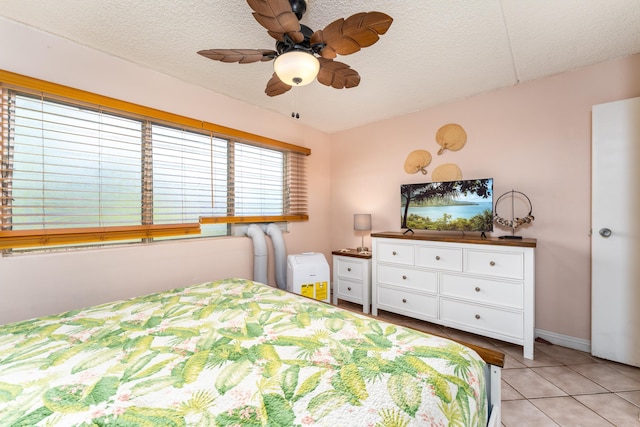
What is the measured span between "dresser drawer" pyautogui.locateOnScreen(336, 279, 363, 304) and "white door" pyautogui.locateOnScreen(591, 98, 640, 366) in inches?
78.8

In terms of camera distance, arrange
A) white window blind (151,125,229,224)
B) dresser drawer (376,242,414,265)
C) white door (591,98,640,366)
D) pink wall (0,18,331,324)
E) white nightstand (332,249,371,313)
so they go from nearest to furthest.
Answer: pink wall (0,18,331,324)
white door (591,98,640,366)
white window blind (151,125,229,224)
dresser drawer (376,242,414,265)
white nightstand (332,249,371,313)

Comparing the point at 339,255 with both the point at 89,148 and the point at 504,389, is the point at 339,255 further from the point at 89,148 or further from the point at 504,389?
the point at 89,148

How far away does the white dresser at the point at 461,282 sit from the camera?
219 cm

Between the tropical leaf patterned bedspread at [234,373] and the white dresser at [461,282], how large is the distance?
151 cm

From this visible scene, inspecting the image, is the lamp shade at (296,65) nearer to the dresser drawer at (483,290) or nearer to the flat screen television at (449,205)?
the flat screen television at (449,205)

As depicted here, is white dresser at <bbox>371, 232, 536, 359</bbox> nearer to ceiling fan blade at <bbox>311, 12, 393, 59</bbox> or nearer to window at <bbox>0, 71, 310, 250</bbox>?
window at <bbox>0, 71, 310, 250</bbox>

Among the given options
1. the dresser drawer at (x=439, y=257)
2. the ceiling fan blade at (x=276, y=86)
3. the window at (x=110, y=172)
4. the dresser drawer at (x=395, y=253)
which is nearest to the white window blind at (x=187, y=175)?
the window at (x=110, y=172)

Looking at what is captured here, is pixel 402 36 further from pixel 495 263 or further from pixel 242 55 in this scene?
pixel 495 263

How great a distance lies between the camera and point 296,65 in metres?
1.41

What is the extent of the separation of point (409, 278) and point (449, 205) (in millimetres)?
861

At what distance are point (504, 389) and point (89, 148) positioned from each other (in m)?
3.39

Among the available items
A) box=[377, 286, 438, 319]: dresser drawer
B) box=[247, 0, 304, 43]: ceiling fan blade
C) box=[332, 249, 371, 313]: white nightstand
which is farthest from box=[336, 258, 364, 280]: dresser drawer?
box=[247, 0, 304, 43]: ceiling fan blade

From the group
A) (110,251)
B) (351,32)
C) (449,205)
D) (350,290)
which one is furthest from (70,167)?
(449,205)

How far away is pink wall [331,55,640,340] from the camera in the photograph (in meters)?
2.25
